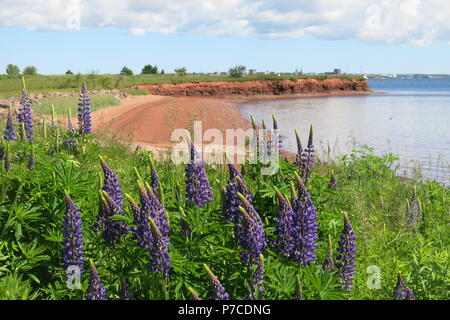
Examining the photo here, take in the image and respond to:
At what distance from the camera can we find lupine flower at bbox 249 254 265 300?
291 centimetres

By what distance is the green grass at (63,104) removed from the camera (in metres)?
25.9

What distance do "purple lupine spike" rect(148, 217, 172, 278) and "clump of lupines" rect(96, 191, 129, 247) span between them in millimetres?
385

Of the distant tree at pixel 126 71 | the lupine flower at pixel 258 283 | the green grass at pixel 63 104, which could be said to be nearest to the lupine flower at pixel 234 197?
the lupine flower at pixel 258 283

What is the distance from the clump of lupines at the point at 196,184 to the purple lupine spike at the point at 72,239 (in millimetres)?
908

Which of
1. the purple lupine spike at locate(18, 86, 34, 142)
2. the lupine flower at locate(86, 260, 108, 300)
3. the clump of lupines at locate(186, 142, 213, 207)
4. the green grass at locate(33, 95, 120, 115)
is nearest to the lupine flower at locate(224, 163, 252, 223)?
the clump of lupines at locate(186, 142, 213, 207)

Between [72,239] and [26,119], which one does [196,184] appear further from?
[26,119]

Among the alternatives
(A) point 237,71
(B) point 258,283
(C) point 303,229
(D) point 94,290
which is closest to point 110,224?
(D) point 94,290

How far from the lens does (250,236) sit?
2986 millimetres

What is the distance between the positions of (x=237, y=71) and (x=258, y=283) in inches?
3093

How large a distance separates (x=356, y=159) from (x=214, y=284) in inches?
340

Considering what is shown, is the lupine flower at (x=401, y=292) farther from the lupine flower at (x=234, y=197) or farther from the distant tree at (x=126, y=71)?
the distant tree at (x=126, y=71)

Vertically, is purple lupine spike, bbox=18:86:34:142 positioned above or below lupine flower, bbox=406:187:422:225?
above

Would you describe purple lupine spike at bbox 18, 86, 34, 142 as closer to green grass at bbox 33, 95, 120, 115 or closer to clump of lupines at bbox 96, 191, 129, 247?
clump of lupines at bbox 96, 191, 129, 247
